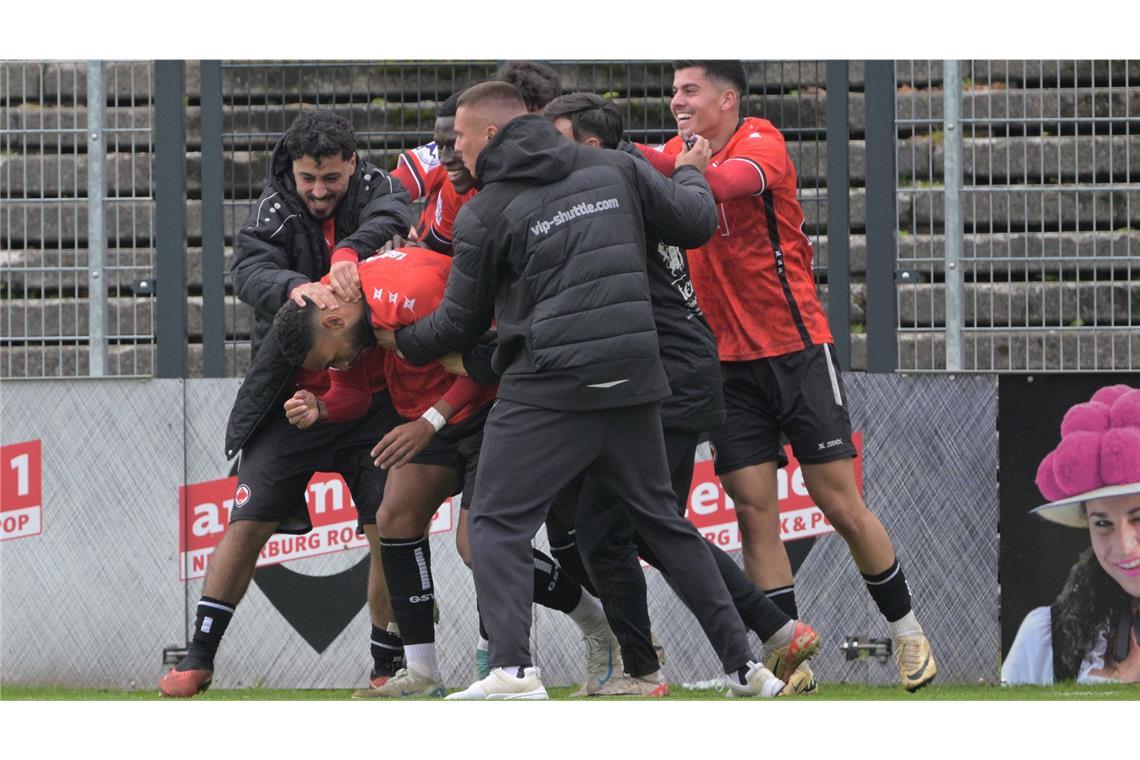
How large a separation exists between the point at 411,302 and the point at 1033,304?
3926 millimetres

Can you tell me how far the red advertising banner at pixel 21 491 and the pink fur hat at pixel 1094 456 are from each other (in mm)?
4820

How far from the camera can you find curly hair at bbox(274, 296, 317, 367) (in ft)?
18.6

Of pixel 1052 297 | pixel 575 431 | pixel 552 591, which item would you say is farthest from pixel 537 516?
pixel 1052 297

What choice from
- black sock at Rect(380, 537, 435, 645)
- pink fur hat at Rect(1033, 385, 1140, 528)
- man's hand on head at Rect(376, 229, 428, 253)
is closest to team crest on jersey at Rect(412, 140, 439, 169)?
man's hand on head at Rect(376, 229, 428, 253)

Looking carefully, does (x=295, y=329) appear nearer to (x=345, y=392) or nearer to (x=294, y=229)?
(x=345, y=392)

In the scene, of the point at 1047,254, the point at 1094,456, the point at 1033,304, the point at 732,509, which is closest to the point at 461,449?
the point at 732,509

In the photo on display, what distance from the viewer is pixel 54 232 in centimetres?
862

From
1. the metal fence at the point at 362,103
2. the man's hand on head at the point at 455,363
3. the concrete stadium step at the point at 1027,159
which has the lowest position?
the man's hand on head at the point at 455,363

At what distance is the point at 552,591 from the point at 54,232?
12.4 ft

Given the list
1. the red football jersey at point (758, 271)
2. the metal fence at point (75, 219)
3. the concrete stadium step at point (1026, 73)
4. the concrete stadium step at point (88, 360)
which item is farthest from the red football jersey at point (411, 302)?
the concrete stadium step at point (1026, 73)

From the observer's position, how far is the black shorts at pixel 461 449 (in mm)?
5922

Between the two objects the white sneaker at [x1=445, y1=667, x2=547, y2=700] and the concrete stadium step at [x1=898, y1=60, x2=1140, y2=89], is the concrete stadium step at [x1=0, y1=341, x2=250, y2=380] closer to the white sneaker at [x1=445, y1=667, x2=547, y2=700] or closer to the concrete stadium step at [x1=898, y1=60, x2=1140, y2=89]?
the concrete stadium step at [x1=898, y1=60, x2=1140, y2=89]

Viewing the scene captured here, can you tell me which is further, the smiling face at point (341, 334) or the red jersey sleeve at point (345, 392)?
the red jersey sleeve at point (345, 392)

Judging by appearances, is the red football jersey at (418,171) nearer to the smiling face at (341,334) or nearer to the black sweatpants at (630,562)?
the smiling face at (341,334)
